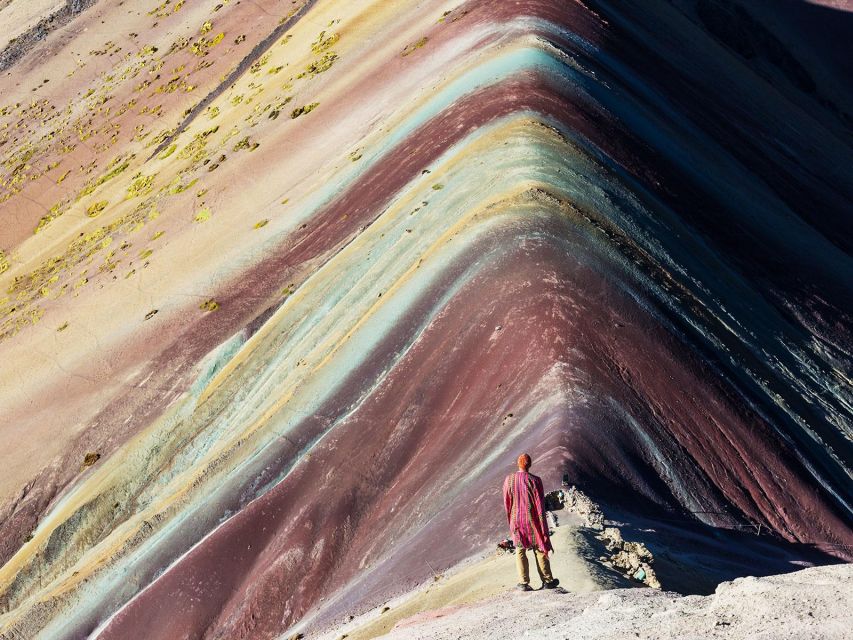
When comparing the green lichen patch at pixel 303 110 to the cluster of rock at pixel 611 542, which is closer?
Result: the cluster of rock at pixel 611 542

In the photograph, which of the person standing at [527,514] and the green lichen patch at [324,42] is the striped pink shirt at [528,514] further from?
the green lichen patch at [324,42]

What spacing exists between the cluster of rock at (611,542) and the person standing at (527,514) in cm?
110

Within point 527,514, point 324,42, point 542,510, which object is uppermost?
point 542,510

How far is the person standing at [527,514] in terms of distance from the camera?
13133 mm

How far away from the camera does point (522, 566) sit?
13422 mm

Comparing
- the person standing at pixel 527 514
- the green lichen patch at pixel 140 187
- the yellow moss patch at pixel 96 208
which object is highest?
the person standing at pixel 527 514

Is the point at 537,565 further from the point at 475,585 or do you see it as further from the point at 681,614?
the point at 681,614

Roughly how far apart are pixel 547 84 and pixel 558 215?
8280 millimetres

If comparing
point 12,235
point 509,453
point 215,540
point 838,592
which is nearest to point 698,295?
point 509,453

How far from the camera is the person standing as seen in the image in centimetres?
1313

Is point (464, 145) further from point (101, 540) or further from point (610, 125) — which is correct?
point (101, 540)

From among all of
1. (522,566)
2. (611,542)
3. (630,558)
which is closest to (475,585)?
(522,566)

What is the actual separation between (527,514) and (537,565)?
0.66 meters

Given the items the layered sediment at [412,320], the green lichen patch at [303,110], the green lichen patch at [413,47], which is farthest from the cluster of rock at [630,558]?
the green lichen patch at [303,110]
